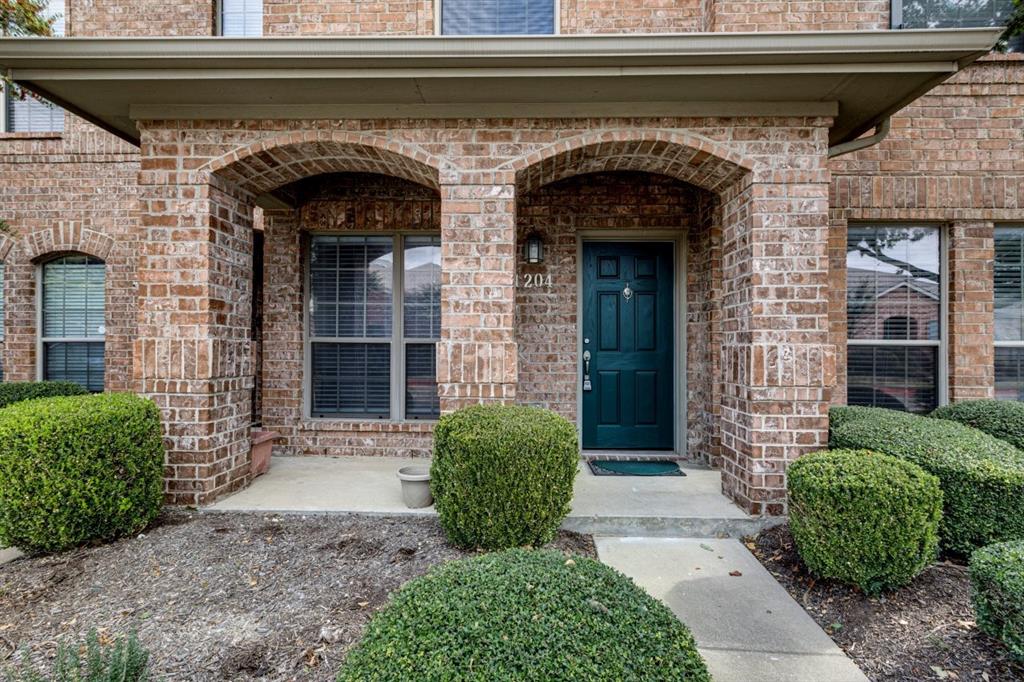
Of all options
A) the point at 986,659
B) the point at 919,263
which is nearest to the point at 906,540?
the point at 986,659

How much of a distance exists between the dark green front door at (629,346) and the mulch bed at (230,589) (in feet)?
6.80

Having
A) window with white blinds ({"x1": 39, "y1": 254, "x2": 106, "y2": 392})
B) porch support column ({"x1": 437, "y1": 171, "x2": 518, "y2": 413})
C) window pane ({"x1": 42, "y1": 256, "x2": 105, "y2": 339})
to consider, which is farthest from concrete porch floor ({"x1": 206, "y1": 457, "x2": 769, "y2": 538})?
window pane ({"x1": 42, "y1": 256, "x2": 105, "y2": 339})

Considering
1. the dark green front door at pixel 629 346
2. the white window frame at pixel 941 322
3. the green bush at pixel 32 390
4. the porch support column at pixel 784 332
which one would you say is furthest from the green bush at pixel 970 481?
the green bush at pixel 32 390

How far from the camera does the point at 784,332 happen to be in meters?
3.67

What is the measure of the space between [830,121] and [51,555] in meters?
5.52

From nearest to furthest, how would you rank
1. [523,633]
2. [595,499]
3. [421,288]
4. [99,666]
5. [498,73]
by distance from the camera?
[523,633]
[99,666]
[498,73]
[595,499]
[421,288]

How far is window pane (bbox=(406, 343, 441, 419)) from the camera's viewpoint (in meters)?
5.48

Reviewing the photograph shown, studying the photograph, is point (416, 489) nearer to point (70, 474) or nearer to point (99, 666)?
point (70, 474)

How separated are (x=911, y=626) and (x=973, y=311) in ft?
11.5

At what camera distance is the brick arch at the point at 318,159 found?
377cm

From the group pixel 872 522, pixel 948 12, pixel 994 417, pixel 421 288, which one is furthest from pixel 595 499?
pixel 948 12

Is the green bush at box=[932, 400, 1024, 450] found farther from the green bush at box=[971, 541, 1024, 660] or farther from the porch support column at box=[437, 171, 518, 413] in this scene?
the porch support column at box=[437, 171, 518, 413]

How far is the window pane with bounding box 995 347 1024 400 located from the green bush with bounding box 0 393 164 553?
6.91m

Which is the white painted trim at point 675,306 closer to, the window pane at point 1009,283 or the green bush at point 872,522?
the green bush at point 872,522
